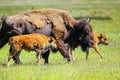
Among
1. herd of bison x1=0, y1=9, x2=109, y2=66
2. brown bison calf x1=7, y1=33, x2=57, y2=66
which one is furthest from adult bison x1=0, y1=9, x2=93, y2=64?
brown bison calf x1=7, y1=33, x2=57, y2=66

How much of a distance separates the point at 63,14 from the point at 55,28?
68 centimetres

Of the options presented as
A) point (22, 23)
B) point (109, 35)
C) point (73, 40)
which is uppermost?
point (22, 23)

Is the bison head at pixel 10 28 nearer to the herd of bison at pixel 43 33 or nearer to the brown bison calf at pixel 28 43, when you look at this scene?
the herd of bison at pixel 43 33

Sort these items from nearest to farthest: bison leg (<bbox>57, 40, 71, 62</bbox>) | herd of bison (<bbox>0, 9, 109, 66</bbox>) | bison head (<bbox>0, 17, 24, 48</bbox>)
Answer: herd of bison (<bbox>0, 9, 109, 66</bbox>) → bison head (<bbox>0, 17, 24, 48</bbox>) → bison leg (<bbox>57, 40, 71, 62</bbox>)

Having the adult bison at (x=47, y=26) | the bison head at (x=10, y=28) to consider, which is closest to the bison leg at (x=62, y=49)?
the adult bison at (x=47, y=26)

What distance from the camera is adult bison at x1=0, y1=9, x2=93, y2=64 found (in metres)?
15.8

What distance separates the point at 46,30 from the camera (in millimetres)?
16391

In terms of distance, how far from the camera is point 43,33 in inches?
646

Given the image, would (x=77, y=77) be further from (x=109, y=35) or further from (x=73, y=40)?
(x=109, y=35)

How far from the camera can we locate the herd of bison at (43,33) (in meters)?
14.9

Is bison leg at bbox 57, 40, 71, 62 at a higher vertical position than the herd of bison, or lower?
lower

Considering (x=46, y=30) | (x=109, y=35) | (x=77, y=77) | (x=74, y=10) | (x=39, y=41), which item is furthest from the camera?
(x=74, y=10)

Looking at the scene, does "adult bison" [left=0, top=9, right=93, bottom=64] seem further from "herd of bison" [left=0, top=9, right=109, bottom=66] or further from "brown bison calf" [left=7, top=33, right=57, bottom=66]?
"brown bison calf" [left=7, top=33, right=57, bottom=66]

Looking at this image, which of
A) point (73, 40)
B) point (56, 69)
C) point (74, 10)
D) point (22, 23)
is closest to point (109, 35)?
point (73, 40)
